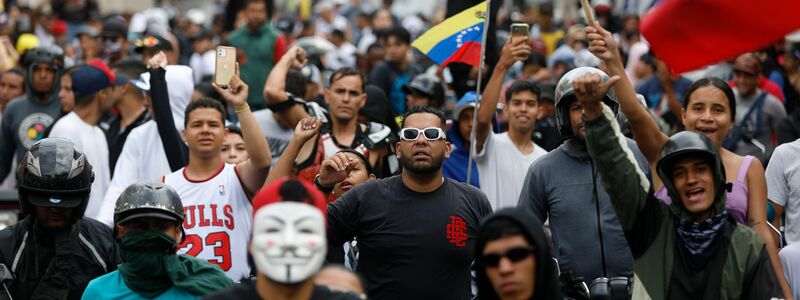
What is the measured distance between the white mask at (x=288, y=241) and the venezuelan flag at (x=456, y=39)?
461cm

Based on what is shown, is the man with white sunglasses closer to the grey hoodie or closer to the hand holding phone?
the grey hoodie

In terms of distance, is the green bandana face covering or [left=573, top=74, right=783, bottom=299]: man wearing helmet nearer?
[left=573, top=74, right=783, bottom=299]: man wearing helmet

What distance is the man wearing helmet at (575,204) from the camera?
779 centimetres

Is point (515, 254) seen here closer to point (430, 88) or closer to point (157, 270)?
point (157, 270)

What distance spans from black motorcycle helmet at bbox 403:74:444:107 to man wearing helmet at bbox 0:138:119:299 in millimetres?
5323

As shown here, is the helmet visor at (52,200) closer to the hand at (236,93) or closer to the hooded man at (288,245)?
the hand at (236,93)

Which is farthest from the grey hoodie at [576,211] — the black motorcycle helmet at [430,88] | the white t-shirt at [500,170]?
the black motorcycle helmet at [430,88]

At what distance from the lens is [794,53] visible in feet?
49.1

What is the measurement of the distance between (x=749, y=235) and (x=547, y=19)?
1733cm

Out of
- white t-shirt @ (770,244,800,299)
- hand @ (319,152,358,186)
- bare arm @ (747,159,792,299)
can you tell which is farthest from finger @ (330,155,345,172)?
white t-shirt @ (770,244,800,299)

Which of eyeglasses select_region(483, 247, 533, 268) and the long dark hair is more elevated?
the long dark hair

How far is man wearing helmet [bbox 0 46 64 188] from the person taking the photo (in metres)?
12.3

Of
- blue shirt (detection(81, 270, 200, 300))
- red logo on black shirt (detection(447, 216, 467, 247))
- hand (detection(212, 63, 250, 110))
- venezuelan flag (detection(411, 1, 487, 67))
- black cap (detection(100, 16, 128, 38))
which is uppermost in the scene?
black cap (detection(100, 16, 128, 38))

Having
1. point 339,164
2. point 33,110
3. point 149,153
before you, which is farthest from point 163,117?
point 33,110
